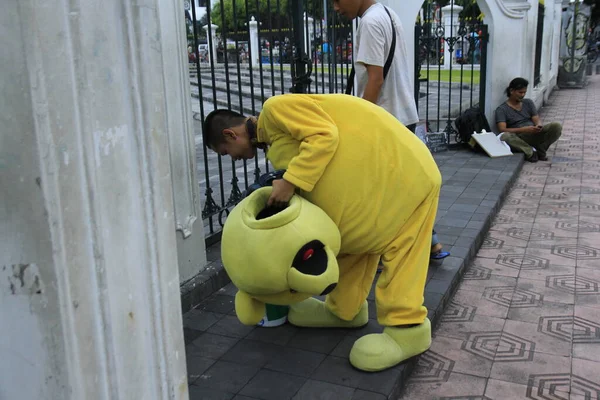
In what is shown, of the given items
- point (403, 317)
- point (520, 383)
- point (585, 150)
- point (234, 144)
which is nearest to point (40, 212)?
point (234, 144)

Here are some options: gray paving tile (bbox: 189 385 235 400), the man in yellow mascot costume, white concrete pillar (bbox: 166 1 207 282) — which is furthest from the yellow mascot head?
white concrete pillar (bbox: 166 1 207 282)

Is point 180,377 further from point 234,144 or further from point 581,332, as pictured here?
point 581,332

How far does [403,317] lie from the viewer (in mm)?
2627

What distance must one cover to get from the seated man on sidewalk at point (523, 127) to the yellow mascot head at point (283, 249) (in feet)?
19.8

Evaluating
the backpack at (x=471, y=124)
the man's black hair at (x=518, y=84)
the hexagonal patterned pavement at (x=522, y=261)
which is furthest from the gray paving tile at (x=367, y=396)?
the man's black hair at (x=518, y=84)

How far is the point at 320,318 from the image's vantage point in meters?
3.01

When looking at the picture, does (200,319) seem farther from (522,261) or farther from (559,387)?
(522,261)

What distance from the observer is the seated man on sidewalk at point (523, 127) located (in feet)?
Answer: 25.1

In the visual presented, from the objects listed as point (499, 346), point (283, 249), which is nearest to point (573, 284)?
point (499, 346)

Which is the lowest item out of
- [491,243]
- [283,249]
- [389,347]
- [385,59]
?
[491,243]

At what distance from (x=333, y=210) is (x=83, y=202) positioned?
147 centimetres

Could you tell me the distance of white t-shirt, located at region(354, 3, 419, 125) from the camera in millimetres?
3287

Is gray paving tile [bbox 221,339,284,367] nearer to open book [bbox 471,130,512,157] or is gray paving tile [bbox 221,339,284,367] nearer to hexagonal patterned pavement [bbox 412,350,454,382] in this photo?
hexagonal patterned pavement [bbox 412,350,454,382]

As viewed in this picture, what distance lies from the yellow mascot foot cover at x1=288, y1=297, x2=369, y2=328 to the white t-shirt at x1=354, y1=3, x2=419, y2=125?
4.08 ft
